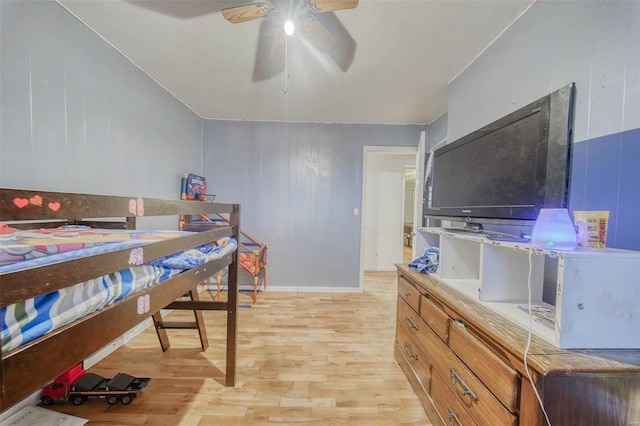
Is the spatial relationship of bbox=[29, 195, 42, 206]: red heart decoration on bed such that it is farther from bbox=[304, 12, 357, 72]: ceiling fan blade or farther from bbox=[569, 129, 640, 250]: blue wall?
bbox=[569, 129, 640, 250]: blue wall

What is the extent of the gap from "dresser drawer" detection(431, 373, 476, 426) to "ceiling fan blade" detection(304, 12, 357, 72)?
79.2 inches

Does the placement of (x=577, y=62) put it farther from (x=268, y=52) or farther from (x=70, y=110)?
(x=70, y=110)

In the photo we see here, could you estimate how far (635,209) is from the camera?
89cm

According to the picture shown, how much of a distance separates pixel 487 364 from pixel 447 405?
1.46 ft

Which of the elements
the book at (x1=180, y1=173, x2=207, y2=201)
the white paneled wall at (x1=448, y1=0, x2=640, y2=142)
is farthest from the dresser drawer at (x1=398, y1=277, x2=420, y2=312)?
the book at (x1=180, y1=173, x2=207, y2=201)

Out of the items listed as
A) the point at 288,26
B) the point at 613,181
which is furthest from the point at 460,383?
the point at 288,26

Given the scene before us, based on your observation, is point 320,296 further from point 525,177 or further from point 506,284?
point 525,177

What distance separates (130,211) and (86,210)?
0.14 metres

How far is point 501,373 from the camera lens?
33.5 inches

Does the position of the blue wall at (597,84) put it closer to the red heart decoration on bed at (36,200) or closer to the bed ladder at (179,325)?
the red heart decoration on bed at (36,200)

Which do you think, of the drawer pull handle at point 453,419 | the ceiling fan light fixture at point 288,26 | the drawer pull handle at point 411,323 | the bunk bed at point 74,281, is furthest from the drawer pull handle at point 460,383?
the ceiling fan light fixture at point 288,26

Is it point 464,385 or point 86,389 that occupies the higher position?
point 464,385

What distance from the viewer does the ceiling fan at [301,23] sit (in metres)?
1.28

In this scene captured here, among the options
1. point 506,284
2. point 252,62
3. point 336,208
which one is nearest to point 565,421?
point 506,284
